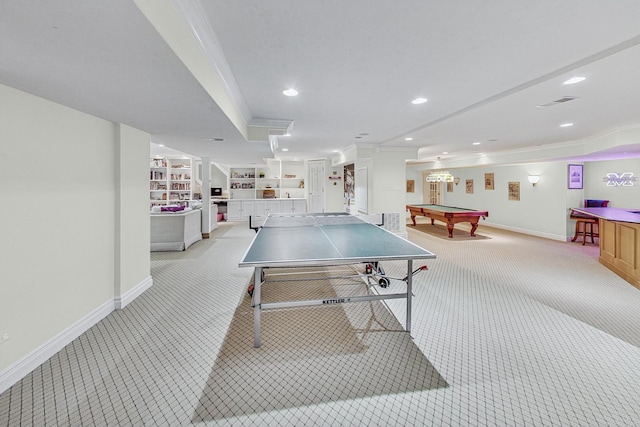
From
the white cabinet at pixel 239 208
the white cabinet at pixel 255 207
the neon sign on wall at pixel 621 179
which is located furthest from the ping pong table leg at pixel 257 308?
the neon sign on wall at pixel 621 179

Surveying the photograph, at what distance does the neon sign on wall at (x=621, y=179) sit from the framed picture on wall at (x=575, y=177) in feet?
1.70

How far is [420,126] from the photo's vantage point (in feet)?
15.6

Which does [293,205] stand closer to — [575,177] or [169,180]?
[169,180]

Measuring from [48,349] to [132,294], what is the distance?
1.16 meters

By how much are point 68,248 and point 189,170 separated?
815cm

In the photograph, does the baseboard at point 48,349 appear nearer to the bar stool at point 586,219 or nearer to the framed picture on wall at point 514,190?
the bar stool at point 586,219

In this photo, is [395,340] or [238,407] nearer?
[238,407]

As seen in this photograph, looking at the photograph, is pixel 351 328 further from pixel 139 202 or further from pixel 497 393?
pixel 139 202

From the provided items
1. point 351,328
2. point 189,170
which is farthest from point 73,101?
point 189,170

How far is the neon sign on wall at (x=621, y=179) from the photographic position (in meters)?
6.53

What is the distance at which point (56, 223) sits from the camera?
239cm

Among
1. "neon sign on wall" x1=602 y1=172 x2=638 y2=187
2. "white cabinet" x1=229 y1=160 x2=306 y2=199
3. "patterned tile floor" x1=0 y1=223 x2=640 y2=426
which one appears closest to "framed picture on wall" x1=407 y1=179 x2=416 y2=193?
"white cabinet" x1=229 y1=160 x2=306 y2=199

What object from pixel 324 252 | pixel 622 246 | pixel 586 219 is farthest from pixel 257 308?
pixel 586 219

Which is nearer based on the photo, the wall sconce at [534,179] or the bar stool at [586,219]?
the bar stool at [586,219]
